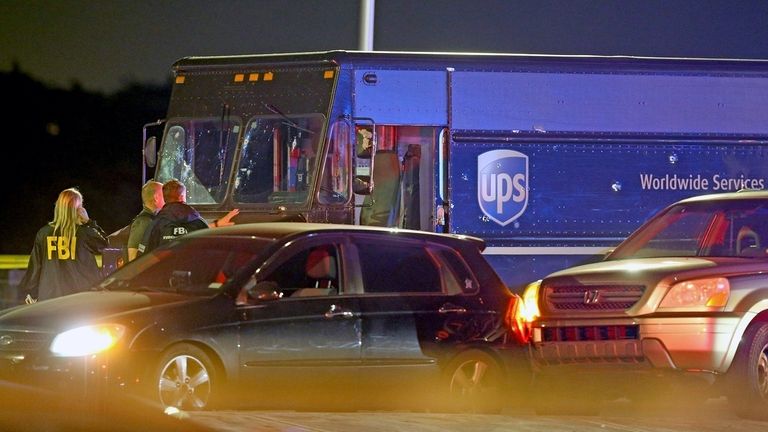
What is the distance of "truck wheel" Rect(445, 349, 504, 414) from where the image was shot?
10211 mm

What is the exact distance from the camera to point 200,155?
15508 mm

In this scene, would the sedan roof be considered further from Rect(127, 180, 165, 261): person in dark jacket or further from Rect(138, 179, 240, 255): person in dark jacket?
Rect(127, 180, 165, 261): person in dark jacket

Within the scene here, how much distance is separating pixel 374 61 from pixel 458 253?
4754 millimetres

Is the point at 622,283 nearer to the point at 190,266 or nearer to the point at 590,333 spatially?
the point at 590,333

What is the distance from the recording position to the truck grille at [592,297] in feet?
33.2

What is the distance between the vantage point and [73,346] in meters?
8.86

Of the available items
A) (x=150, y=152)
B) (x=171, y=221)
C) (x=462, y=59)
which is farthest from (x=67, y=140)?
(x=171, y=221)

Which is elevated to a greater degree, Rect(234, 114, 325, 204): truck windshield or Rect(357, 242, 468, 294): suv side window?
Rect(234, 114, 325, 204): truck windshield

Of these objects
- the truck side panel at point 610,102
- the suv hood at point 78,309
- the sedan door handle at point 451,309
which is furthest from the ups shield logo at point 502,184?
the suv hood at point 78,309

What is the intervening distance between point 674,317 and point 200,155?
23.9 feet

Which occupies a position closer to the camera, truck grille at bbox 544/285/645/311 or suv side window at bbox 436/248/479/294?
truck grille at bbox 544/285/645/311

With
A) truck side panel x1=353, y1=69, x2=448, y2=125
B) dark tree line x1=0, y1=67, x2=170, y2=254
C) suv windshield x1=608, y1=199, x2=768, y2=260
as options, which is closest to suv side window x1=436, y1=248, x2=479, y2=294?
suv windshield x1=608, y1=199, x2=768, y2=260

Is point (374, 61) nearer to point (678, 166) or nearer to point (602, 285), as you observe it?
point (678, 166)

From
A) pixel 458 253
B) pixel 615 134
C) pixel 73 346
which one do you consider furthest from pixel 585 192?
pixel 73 346
